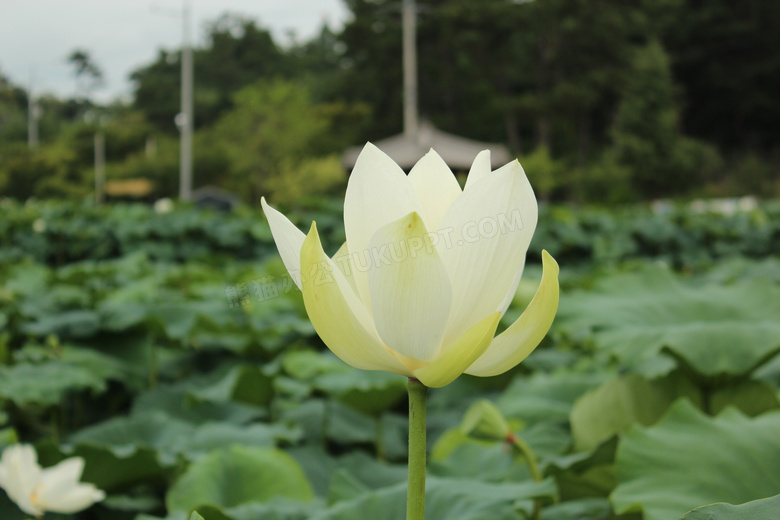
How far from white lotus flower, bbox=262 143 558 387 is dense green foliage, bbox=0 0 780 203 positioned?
A: 18.2m

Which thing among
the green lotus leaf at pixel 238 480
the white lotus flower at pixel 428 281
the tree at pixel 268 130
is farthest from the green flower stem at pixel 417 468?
the tree at pixel 268 130

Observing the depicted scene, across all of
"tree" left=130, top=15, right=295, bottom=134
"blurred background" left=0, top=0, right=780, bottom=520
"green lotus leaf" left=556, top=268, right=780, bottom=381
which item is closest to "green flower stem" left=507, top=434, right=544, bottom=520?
"blurred background" left=0, top=0, right=780, bottom=520

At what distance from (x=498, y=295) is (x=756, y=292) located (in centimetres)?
104

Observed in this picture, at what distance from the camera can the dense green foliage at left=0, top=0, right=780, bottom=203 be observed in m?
23.2

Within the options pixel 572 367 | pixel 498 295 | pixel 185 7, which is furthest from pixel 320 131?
pixel 498 295

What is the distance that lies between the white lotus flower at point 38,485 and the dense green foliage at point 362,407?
104 mm

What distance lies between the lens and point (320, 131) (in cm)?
1861

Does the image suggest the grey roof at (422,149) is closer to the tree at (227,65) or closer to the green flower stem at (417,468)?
the green flower stem at (417,468)

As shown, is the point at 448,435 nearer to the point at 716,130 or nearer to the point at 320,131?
the point at 320,131

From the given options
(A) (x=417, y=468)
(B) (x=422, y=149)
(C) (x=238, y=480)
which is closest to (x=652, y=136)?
(B) (x=422, y=149)

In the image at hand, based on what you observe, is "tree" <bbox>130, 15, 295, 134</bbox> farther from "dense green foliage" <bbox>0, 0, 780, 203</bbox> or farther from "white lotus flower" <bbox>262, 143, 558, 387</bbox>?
"white lotus flower" <bbox>262, 143, 558, 387</bbox>

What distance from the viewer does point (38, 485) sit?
64 cm

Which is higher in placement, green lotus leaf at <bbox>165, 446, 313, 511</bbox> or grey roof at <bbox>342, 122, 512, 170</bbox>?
grey roof at <bbox>342, 122, 512, 170</bbox>

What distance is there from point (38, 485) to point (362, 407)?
780mm
